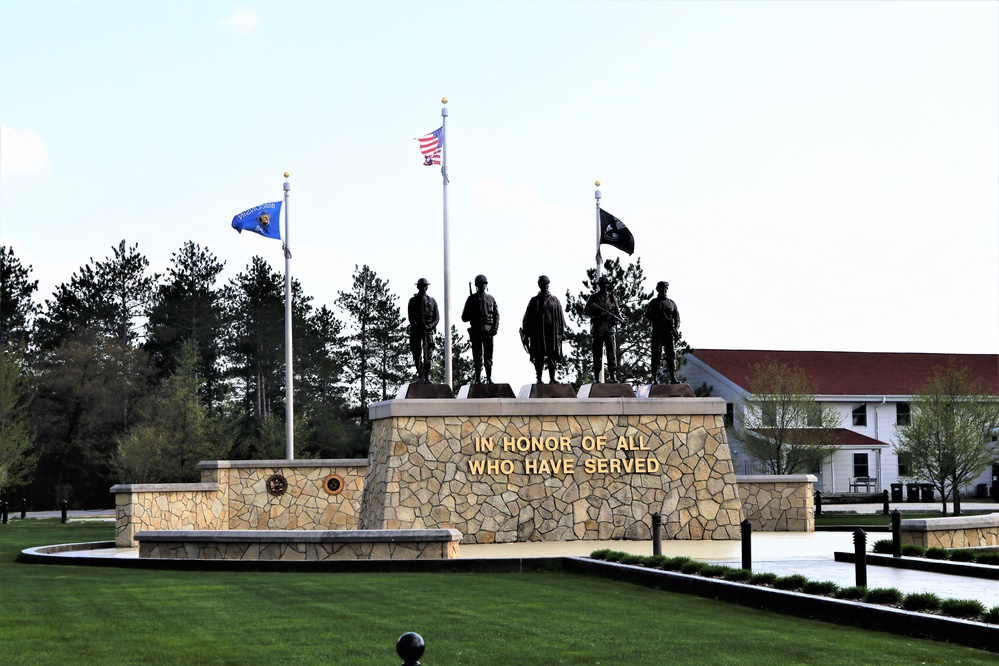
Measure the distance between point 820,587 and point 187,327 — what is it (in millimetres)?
57223

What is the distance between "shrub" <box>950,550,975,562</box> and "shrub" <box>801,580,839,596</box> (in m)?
3.88

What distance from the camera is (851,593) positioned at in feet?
41.9

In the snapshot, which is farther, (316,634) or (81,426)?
(81,426)

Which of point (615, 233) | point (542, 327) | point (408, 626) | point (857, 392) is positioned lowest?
point (408, 626)

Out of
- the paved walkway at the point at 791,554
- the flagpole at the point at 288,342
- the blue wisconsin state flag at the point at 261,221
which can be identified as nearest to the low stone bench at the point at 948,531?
the paved walkway at the point at 791,554

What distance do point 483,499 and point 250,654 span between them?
1368 cm

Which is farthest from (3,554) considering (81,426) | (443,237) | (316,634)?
(81,426)

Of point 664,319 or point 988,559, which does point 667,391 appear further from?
point 988,559

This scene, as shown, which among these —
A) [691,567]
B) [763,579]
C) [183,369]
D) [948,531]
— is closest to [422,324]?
[691,567]

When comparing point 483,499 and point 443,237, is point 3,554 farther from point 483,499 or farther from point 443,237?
point 443,237

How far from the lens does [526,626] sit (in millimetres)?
11641

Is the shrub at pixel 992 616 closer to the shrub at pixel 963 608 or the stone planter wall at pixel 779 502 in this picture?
the shrub at pixel 963 608

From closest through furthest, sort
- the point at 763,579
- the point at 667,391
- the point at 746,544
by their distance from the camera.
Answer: the point at 763,579, the point at 746,544, the point at 667,391

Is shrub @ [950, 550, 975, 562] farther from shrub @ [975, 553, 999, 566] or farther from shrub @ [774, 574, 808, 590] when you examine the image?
shrub @ [774, 574, 808, 590]
